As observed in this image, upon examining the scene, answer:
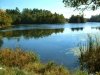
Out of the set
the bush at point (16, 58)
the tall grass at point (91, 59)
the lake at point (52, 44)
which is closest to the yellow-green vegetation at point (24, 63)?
the bush at point (16, 58)

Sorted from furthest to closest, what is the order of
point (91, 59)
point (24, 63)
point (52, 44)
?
point (52, 44), point (24, 63), point (91, 59)

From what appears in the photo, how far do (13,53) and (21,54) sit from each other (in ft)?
1.70

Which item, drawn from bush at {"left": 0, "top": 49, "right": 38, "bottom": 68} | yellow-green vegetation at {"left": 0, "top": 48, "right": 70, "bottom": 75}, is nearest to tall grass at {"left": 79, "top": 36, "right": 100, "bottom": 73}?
yellow-green vegetation at {"left": 0, "top": 48, "right": 70, "bottom": 75}

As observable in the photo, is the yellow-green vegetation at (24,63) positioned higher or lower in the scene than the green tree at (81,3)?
lower

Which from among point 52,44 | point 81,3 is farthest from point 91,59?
point 52,44

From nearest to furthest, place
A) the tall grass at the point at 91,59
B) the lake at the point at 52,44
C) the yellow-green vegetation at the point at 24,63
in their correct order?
the yellow-green vegetation at the point at 24,63, the tall grass at the point at 91,59, the lake at the point at 52,44

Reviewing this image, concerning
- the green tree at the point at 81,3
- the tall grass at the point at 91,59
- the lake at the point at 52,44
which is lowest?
the lake at the point at 52,44

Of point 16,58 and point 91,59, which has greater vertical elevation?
point 16,58

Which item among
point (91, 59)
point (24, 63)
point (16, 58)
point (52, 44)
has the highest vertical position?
point (16, 58)

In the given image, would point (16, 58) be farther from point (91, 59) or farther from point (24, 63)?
point (91, 59)

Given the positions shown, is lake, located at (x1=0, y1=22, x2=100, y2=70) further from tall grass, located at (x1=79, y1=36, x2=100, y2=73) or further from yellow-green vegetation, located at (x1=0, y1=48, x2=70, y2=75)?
yellow-green vegetation, located at (x1=0, y1=48, x2=70, y2=75)

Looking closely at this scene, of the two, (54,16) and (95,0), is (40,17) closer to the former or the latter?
(54,16)

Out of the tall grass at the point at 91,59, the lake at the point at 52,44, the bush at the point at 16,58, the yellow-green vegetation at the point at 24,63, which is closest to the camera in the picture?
the yellow-green vegetation at the point at 24,63

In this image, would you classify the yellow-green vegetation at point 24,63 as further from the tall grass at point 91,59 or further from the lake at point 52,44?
the lake at point 52,44
